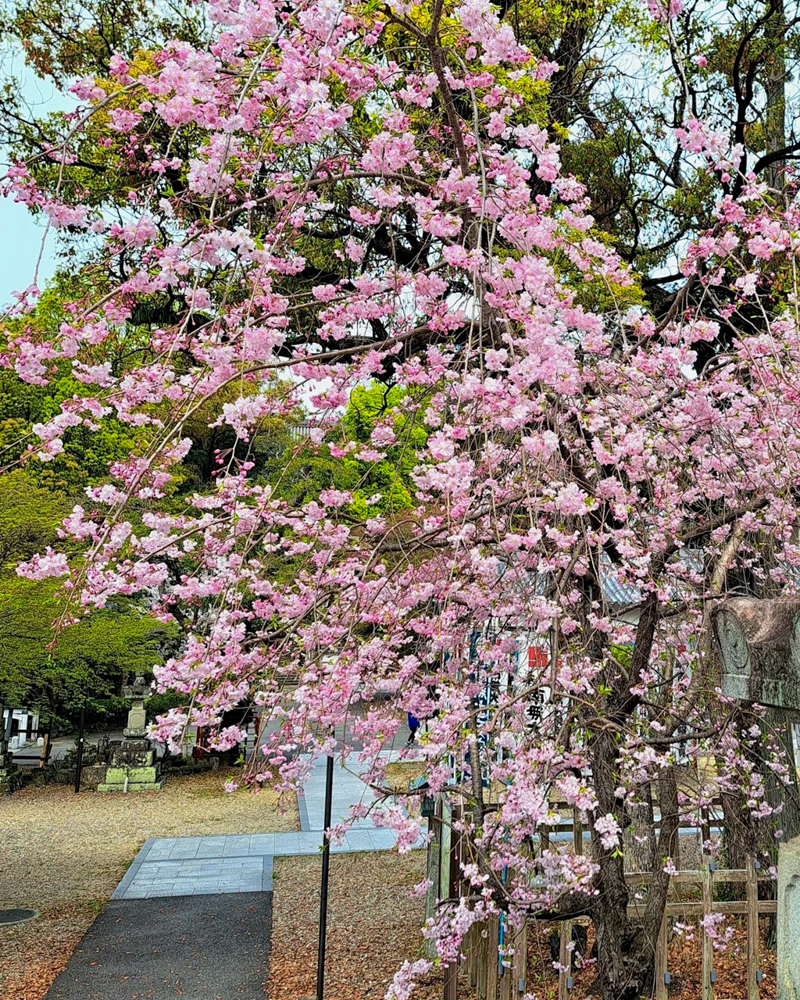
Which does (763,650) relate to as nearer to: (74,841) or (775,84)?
(775,84)

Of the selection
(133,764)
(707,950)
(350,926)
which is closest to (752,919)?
(707,950)

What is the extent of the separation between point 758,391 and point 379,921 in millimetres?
5412

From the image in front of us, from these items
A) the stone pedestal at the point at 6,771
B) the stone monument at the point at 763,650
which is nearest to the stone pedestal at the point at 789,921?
the stone monument at the point at 763,650

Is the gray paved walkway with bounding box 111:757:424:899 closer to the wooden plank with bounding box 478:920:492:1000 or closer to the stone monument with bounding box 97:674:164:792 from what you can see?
the wooden plank with bounding box 478:920:492:1000

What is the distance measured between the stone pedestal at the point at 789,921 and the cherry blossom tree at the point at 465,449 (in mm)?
873

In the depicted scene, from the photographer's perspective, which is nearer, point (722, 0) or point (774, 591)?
point (774, 591)

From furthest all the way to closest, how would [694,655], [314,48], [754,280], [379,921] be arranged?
1. [379,921]
2. [694,655]
3. [754,280]
4. [314,48]

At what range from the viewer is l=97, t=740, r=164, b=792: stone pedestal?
13.3 metres

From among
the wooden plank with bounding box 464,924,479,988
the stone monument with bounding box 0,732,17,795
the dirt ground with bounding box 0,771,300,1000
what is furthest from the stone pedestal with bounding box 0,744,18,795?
the wooden plank with bounding box 464,924,479,988

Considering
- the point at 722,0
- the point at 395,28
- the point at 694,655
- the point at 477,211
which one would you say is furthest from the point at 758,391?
the point at 722,0

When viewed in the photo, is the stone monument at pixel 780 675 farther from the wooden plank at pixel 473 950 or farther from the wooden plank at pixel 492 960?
the wooden plank at pixel 473 950

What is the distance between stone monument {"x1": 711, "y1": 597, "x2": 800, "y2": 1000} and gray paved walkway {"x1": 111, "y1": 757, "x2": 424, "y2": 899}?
5423 mm

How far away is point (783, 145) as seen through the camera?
817 cm

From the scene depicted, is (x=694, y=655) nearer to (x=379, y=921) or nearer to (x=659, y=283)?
(x=379, y=921)
